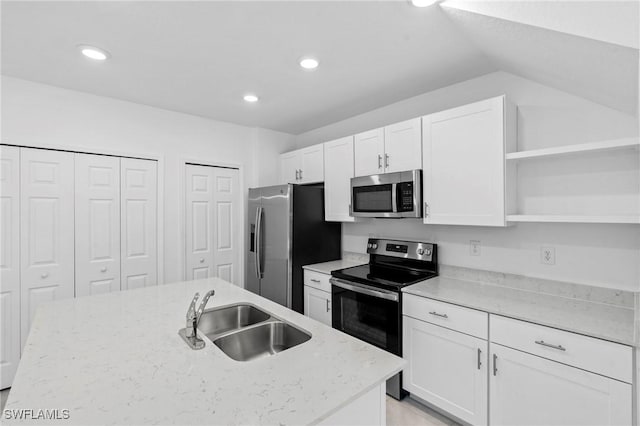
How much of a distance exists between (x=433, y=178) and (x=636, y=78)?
1.21 meters

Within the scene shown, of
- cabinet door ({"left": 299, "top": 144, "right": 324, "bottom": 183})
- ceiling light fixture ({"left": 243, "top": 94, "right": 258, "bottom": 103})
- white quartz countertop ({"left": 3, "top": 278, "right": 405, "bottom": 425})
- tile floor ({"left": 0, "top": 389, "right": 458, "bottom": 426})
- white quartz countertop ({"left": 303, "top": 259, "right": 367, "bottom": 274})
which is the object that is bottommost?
tile floor ({"left": 0, "top": 389, "right": 458, "bottom": 426})

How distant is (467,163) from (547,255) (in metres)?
0.82

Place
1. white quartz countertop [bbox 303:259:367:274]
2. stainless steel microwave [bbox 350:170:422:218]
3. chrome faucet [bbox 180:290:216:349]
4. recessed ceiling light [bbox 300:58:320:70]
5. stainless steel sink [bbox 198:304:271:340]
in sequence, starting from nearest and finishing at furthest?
chrome faucet [bbox 180:290:216:349]
stainless steel sink [bbox 198:304:271:340]
recessed ceiling light [bbox 300:58:320:70]
stainless steel microwave [bbox 350:170:422:218]
white quartz countertop [bbox 303:259:367:274]

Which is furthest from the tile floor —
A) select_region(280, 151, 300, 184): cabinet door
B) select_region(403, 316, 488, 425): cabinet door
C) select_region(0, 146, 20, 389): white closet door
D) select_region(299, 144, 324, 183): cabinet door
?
select_region(280, 151, 300, 184): cabinet door

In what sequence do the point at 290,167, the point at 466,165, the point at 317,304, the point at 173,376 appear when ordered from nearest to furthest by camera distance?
the point at 173,376
the point at 466,165
the point at 317,304
the point at 290,167

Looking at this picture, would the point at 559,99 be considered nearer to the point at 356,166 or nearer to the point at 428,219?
the point at 428,219

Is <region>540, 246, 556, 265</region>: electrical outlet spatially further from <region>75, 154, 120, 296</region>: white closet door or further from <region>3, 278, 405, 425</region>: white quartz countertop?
<region>75, 154, 120, 296</region>: white closet door

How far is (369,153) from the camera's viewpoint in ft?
9.29

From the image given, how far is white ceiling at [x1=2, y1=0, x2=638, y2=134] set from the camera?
5.04 feet

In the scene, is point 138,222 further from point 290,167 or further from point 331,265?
point 331,265

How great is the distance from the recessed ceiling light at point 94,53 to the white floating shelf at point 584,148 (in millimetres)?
2755

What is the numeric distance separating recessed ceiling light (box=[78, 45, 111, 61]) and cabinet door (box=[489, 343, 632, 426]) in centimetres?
307

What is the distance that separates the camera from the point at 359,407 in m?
1.03

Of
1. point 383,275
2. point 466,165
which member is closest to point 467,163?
point 466,165
